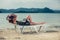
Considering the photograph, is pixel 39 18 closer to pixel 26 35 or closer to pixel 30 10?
pixel 30 10

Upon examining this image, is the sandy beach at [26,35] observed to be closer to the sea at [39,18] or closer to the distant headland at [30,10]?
the sea at [39,18]

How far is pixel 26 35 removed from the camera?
175 centimetres

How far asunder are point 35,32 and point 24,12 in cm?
25

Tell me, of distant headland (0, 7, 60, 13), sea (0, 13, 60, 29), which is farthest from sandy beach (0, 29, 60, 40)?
distant headland (0, 7, 60, 13)

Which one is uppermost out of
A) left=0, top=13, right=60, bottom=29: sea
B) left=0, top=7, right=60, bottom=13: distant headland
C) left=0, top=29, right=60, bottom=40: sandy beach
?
left=0, top=7, right=60, bottom=13: distant headland

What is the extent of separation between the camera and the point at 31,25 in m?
1.76

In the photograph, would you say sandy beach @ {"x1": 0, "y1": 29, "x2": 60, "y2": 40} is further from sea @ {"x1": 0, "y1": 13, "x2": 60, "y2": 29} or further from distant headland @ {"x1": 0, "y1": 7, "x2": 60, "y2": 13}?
distant headland @ {"x1": 0, "y1": 7, "x2": 60, "y2": 13}

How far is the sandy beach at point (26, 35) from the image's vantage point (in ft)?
5.68

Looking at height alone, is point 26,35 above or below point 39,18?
below

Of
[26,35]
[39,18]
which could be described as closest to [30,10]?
[39,18]

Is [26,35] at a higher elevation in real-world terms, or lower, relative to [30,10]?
lower

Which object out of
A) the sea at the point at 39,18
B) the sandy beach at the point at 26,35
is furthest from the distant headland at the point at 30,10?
the sandy beach at the point at 26,35

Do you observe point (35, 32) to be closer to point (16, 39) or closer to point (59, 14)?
point (16, 39)

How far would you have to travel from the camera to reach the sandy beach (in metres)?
1.73
